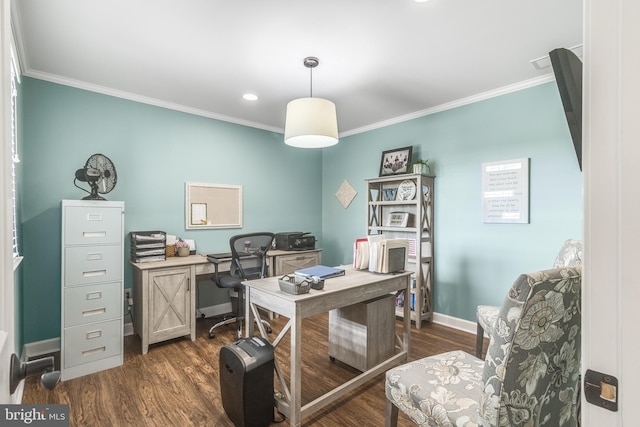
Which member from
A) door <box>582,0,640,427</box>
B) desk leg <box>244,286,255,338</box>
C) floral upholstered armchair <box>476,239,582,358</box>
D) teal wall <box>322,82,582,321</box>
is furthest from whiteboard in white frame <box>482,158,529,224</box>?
door <box>582,0,640,427</box>

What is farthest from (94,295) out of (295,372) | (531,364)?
(531,364)

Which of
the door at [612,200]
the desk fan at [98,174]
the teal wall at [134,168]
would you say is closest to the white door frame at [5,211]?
the door at [612,200]

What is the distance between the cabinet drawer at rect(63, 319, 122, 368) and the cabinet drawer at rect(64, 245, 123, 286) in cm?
38

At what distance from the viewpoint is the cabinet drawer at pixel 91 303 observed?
7.97 ft

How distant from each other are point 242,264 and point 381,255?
1505 mm

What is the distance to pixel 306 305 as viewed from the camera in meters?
1.86

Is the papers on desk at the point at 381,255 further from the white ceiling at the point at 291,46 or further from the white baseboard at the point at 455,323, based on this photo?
the white ceiling at the point at 291,46

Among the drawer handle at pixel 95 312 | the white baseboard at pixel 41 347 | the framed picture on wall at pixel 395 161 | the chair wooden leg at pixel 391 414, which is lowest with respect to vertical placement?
the white baseboard at pixel 41 347

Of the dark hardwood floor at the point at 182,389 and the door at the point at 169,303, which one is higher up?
the door at the point at 169,303


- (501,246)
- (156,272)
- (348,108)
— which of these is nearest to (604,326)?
(501,246)

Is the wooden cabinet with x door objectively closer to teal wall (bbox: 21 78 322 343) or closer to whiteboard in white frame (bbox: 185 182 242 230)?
teal wall (bbox: 21 78 322 343)

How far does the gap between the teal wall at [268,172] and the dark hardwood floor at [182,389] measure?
0.81m

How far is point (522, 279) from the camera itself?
3.37 feet

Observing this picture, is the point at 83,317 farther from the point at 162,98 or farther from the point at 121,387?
the point at 162,98
